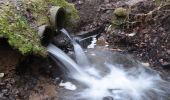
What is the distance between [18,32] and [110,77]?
6.31 ft

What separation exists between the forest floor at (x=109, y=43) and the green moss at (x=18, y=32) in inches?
7.6

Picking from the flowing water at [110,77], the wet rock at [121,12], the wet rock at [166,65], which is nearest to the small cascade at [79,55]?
the flowing water at [110,77]

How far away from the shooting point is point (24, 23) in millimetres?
5984

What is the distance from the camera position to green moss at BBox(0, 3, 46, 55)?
5454 mm

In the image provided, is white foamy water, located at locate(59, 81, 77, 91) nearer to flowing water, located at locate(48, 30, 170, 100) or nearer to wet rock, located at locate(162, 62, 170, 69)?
flowing water, located at locate(48, 30, 170, 100)

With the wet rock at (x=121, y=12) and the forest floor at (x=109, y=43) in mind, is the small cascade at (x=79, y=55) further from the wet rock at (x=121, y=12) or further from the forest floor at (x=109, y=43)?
the wet rock at (x=121, y=12)

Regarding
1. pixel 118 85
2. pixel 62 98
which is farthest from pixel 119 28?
pixel 62 98

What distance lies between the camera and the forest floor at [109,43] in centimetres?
534

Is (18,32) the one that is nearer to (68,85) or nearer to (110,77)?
(68,85)

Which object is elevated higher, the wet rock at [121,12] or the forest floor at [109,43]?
the wet rock at [121,12]

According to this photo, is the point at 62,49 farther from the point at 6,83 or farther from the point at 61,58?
the point at 6,83

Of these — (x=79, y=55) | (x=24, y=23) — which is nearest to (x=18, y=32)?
(x=24, y=23)

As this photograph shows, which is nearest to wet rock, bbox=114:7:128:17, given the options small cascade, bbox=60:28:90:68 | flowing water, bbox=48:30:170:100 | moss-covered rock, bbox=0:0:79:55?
flowing water, bbox=48:30:170:100

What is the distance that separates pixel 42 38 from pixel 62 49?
932mm
